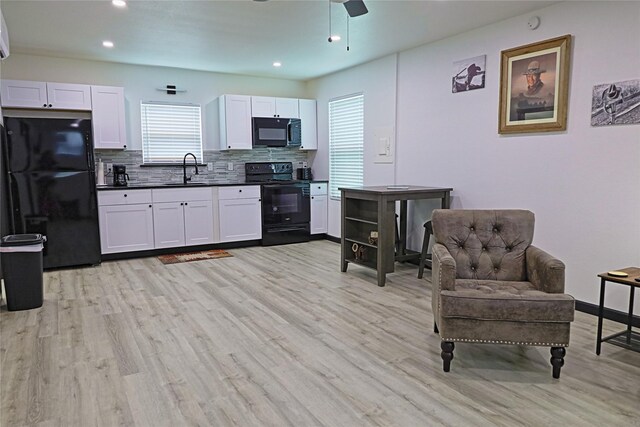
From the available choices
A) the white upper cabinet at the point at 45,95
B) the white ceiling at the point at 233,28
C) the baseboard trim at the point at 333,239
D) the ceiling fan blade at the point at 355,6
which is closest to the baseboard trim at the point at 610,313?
the white ceiling at the point at 233,28

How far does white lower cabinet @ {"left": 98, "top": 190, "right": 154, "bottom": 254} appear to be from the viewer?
206 inches

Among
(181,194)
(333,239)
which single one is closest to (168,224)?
(181,194)

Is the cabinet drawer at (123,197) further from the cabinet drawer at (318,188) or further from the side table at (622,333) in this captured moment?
the side table at (622,333)

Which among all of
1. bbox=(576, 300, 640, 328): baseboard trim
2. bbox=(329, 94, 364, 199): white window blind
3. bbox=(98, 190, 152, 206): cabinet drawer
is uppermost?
bbox=(329, 94, 364, 199): white window blind

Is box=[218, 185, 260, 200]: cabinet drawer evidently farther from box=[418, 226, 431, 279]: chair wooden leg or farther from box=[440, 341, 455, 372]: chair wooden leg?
box=[440, 341, 455, 372]: chair wooden leg

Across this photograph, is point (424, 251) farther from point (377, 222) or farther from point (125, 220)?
point (125, 220)

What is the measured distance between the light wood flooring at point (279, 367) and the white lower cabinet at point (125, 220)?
1.27m

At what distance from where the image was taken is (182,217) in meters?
5.75

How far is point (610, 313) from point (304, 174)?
4709 mm

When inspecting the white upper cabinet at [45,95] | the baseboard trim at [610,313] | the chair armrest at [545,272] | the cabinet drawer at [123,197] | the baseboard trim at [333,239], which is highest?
the white upper cabinet at [45,95]

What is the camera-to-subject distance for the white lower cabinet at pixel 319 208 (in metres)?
6.68

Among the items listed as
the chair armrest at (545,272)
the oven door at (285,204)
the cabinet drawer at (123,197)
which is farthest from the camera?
the oven door at (285,204)

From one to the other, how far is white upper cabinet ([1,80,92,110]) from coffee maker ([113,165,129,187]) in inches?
32.1

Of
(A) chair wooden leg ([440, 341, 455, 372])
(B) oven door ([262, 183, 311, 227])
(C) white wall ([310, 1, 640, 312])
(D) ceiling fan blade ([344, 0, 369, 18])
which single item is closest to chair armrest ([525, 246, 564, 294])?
(A) chair wooden leg ([440, 341, 455, 372])
